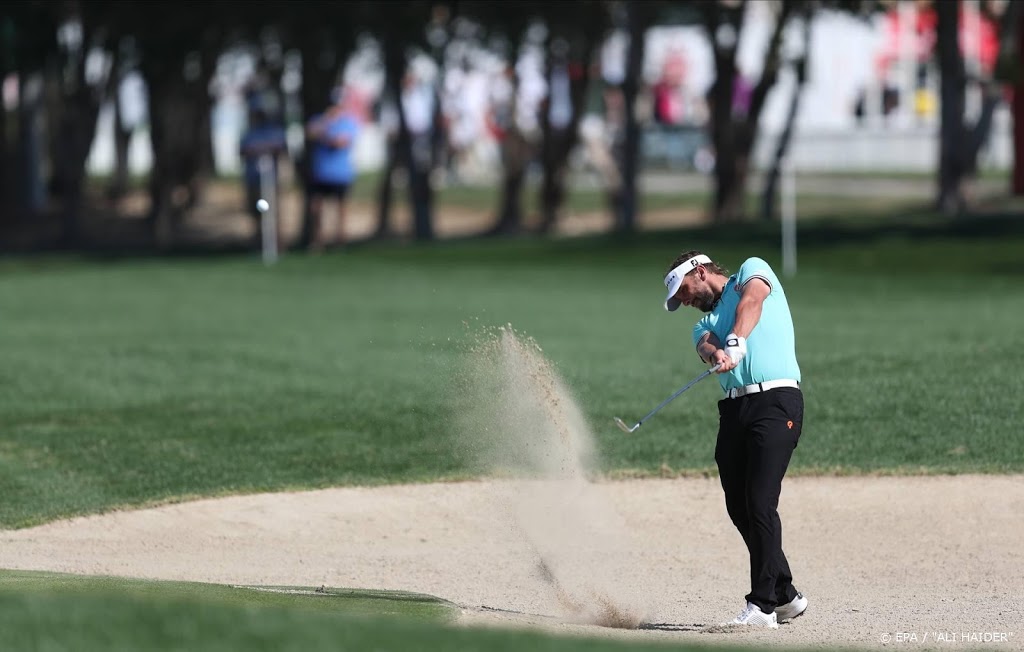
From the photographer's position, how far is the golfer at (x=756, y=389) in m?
8.22

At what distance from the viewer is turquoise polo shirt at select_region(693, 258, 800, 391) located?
8227 mm

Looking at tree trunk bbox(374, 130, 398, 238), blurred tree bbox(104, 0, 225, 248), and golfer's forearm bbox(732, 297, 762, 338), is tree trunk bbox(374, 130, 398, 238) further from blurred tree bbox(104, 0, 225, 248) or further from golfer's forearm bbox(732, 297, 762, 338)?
golfer's forearm bbox(732, 297, 762, 338)

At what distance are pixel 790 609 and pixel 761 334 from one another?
1.31m

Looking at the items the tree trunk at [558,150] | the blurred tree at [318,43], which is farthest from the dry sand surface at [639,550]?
the tree trunk at [558,150]

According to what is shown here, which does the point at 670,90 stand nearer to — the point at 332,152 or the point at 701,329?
the point at 332,152

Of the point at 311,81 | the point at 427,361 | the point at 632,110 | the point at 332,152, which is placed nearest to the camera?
the point at 427,361

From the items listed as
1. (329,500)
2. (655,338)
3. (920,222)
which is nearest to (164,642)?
(329,500)

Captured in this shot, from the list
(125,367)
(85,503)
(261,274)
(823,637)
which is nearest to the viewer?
(823,637)

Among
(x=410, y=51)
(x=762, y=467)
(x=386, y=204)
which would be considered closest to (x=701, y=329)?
(x=762, y=467)

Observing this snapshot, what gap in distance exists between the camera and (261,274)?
27.5 metres

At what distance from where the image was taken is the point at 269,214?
3088 cm

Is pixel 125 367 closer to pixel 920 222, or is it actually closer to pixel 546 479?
pixel 546 479

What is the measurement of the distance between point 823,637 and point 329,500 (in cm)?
443

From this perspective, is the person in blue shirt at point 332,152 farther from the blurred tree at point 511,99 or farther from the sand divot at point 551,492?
the sand divot at point 551,492
